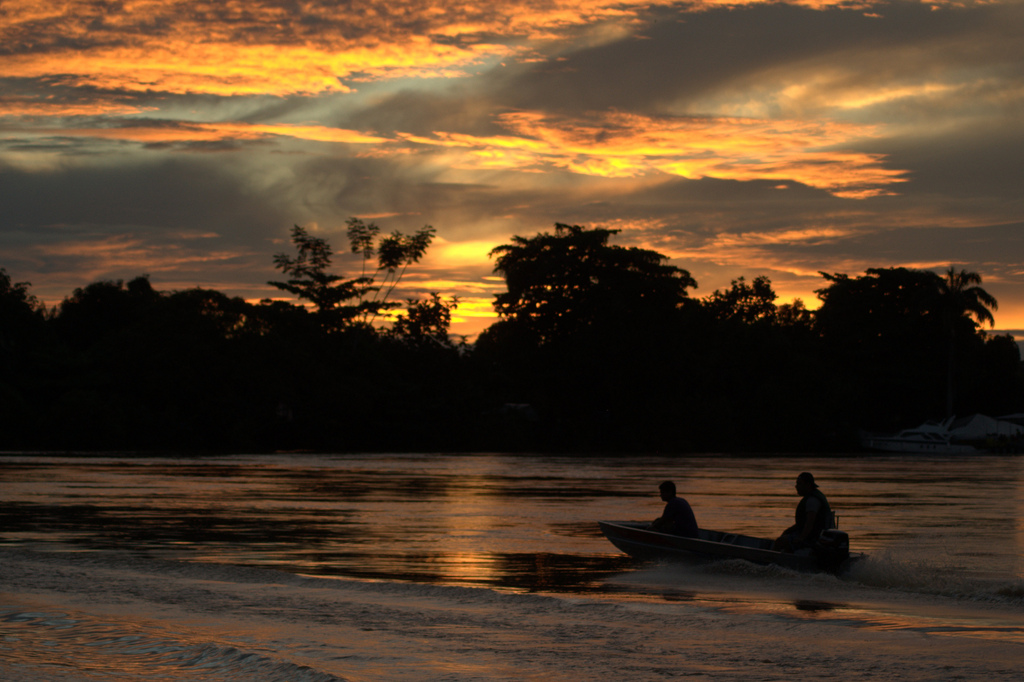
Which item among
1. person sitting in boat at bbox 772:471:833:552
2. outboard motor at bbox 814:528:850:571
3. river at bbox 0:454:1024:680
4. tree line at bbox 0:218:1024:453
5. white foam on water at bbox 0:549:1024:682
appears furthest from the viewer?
tree line at bbox 0:218:1024:453

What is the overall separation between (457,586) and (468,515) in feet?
38.7

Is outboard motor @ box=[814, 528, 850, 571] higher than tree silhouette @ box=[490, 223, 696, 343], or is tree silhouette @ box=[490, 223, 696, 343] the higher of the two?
tree silhouette @ box=[490, 223, 696, 343]

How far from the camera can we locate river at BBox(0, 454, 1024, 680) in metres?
10.8

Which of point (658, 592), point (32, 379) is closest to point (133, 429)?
point (32, 379)

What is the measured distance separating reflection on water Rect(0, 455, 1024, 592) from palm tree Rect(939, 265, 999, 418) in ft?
133

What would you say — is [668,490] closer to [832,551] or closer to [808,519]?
Result: [808,519]

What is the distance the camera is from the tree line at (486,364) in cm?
7300

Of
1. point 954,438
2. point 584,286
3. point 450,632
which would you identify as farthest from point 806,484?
point 954,438

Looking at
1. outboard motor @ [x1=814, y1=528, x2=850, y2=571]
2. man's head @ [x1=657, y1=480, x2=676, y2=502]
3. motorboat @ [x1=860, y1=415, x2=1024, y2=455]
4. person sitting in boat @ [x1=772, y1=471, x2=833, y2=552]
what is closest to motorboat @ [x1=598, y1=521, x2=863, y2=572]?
outboard motor @ [x1=814, y1=528, x2=850, y2=571]

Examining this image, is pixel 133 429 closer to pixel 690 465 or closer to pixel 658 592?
pixel 690 465

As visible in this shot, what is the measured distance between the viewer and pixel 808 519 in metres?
16.5

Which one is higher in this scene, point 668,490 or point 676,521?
point 668,490

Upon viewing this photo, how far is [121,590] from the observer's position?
14805mm

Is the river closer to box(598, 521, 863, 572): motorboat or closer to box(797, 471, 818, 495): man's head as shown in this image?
box(598, 521, 863, 572): motorboat
